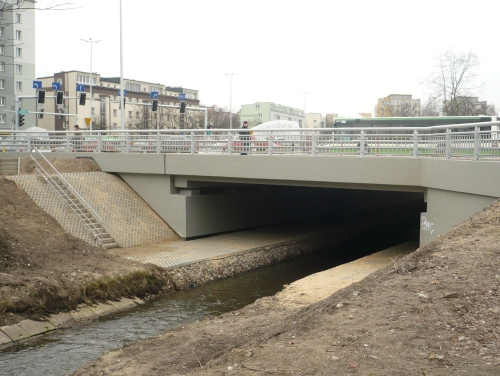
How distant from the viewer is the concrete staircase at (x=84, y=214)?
61.0 ft

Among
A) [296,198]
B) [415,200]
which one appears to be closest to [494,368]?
[296,198]

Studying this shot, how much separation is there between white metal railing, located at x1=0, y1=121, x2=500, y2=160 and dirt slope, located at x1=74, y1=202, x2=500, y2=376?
415 cm

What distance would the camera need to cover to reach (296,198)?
2792cm

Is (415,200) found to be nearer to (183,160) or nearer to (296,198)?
(296,198)

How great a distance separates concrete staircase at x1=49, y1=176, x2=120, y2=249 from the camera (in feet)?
61.0

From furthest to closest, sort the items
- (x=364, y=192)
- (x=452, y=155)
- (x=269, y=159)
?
(x=364, y=192) < (x=269, y=159) < (x=452, y=155)

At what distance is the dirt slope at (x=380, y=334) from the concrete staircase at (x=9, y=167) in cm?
1577

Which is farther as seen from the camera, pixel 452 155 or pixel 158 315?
pixel 452 155

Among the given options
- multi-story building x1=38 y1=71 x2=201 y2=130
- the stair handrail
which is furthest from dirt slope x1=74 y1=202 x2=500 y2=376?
multi-story building x1=38 y1=71 x2=201 y2=130

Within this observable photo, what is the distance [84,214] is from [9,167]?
20.0 ft

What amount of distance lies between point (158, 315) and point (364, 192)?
1987 cm

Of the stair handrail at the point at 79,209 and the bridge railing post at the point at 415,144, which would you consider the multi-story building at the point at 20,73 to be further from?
the bridge railing post at the point at 415,144

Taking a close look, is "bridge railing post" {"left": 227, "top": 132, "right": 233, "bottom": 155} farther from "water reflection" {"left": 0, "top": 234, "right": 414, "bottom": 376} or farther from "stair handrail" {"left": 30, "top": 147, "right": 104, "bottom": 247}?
"stair handrail" {"left": 30, "top": 147, "right": 104, "bottom": 247}

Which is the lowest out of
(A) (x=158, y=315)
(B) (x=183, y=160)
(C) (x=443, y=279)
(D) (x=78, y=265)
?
(A) (x=158, y=315)
